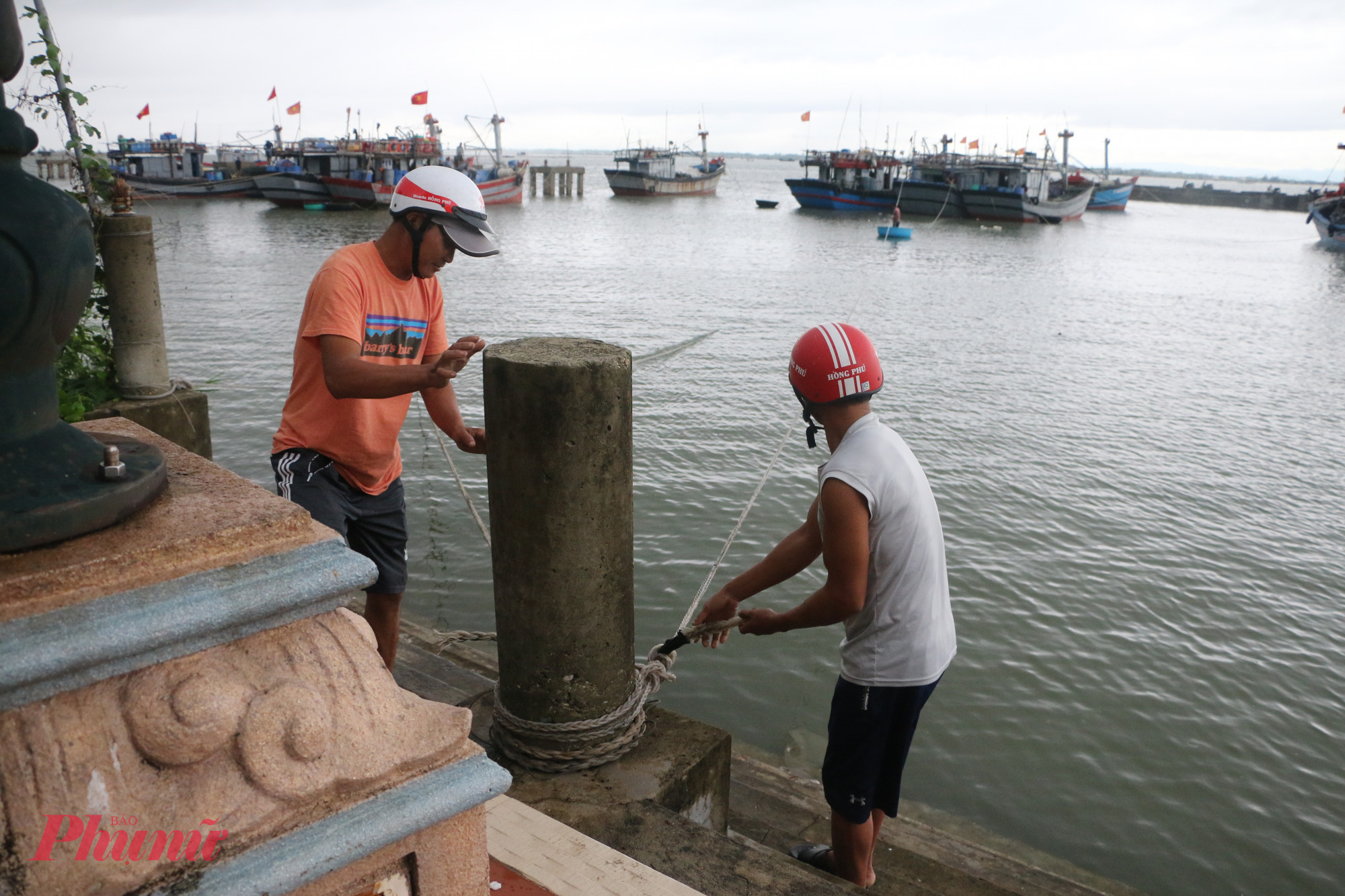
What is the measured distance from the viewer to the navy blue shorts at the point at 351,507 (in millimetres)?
3141

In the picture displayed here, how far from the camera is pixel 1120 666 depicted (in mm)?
6230

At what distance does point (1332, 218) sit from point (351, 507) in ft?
197

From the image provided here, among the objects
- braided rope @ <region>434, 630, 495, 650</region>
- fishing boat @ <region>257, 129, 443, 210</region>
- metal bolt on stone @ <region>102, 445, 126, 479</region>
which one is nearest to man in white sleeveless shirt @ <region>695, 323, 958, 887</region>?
braided rope @ <region>434, 630, 495, 650</region>

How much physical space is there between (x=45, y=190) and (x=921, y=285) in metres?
26.4

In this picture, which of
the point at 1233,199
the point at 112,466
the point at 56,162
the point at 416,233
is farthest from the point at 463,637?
the point at 1233,199

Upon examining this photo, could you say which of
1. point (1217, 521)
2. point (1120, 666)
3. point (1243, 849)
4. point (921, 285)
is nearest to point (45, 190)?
point (1243, 849)

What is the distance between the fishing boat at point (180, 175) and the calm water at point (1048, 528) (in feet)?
121

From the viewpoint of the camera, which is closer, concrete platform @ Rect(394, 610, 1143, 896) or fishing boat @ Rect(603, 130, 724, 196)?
concrete platform @ Rect(394, 610, 1143, 896)

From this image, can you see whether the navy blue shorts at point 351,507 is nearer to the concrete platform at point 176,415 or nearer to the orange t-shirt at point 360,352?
the orange t-shirt at point 360,352

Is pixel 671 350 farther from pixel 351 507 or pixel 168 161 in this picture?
pixel 168 161

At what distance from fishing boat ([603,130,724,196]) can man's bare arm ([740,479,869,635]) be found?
228 ft

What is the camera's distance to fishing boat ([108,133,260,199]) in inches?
2060

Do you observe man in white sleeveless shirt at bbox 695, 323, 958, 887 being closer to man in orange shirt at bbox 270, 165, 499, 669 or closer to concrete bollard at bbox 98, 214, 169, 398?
man in orange shirt at bbox 270, 165, 499, 669

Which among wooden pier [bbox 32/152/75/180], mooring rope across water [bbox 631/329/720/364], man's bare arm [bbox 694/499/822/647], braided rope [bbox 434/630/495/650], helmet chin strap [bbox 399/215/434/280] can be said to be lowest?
mooring rope across water [bbox 631/329/720/364]
